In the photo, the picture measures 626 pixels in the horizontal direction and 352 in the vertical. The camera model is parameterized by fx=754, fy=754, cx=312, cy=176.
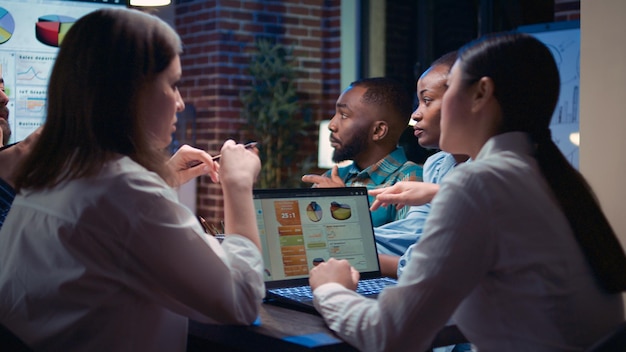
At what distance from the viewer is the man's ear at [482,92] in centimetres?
140

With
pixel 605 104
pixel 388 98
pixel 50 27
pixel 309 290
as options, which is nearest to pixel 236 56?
Answer: pixel 50 27

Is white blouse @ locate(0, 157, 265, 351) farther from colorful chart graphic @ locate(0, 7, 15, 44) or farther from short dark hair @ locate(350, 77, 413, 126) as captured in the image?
colorful chart graphic @ locate(0, 7, 15, 44)

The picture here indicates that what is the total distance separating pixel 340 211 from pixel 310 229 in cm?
11

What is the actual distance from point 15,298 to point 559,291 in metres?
0.95

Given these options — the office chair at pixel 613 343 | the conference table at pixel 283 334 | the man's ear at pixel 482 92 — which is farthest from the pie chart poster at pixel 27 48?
the office chair at pixel 613 343

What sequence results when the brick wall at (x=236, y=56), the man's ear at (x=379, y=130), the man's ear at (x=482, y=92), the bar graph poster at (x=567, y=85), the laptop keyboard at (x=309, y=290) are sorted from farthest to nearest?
the brick wall at (x=236, y=56), the bar graph poster at (x=567, y=85), the man's ear at (x=379, y=130), the laptop keyboard at (x=309, y=290), the man's ear at (x=482, y=92)

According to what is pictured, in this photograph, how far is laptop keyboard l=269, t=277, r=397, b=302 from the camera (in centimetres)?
173

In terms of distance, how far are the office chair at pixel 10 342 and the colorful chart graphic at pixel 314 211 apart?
834mm

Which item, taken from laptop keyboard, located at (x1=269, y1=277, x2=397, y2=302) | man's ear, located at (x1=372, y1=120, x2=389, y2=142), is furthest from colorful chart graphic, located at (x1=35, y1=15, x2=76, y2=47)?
laptop keyboard, located at (x1=269, y1=277, x2=397, y2=302)

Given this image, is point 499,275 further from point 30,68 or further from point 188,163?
point 30,68

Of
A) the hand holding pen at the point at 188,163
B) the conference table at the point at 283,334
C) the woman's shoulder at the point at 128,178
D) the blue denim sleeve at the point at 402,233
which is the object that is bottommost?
the conference table at the point at 283,334

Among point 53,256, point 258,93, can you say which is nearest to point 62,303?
point 53,256

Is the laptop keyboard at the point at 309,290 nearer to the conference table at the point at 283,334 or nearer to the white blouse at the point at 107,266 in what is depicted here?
the conference table at the point at 283,334

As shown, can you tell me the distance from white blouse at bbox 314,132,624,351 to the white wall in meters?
0.87
